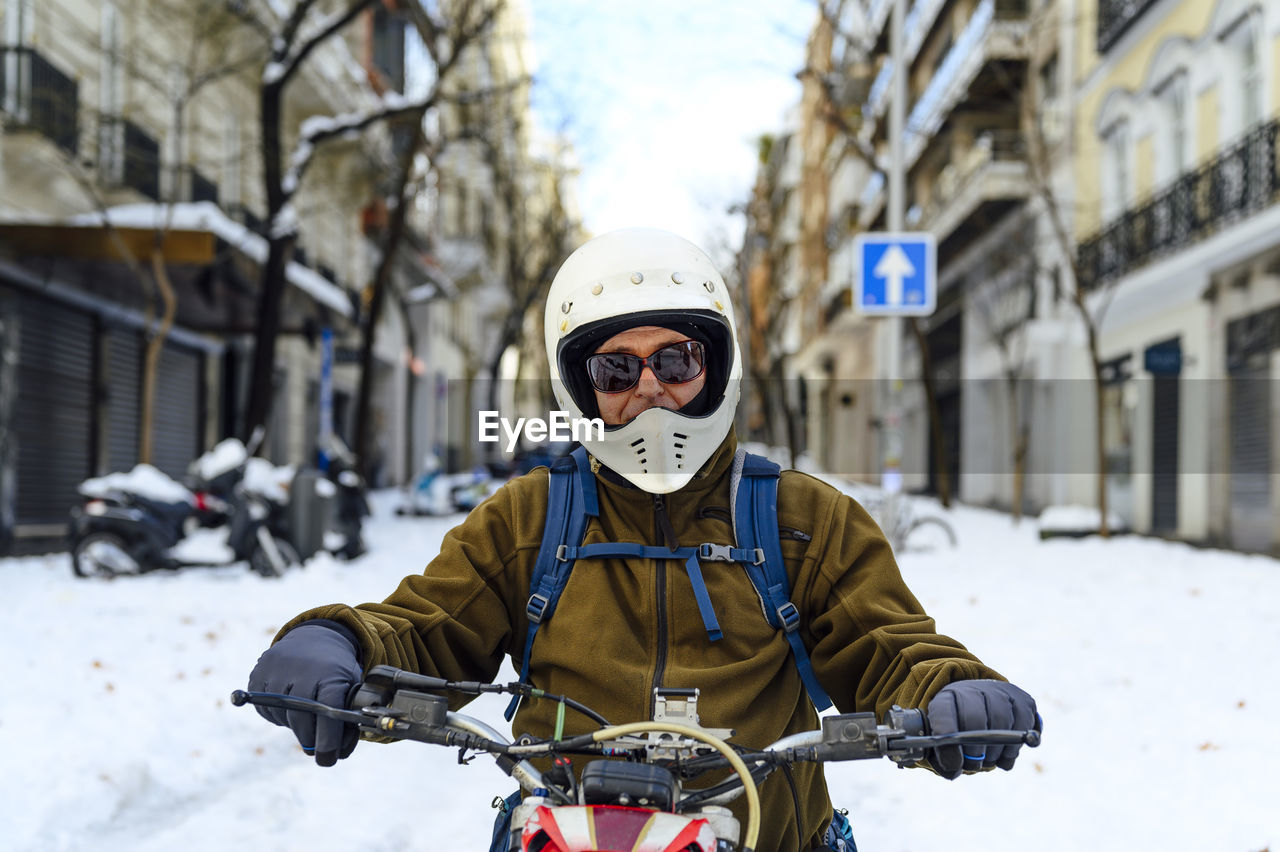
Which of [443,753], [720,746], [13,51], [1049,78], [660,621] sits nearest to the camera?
[720,746]

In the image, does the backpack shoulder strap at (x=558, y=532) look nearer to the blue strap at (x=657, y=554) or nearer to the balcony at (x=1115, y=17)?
the blue strap at (x=657, y=554)

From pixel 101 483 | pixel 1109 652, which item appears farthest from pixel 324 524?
pixel 1109 652

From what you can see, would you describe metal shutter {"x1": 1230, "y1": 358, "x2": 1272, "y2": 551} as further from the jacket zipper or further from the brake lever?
the brake lever

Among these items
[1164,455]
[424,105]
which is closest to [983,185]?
[1164,455]

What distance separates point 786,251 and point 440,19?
4215 cm

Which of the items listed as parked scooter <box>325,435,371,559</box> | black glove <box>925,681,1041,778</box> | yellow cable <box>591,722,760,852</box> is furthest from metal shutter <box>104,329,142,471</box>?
black glove <box>925,681,1041,778</box>

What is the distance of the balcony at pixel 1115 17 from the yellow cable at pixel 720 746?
19.5 m

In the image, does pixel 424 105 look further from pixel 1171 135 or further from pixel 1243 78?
pixel 1171 135

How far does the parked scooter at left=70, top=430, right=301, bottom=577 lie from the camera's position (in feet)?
34.3

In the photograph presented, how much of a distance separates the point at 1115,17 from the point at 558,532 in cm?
2077

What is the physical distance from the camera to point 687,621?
2049mm

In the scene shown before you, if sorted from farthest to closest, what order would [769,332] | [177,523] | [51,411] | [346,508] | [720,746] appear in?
[769,332] < [51,411] < [346,508] < [177,523] < [720,746]

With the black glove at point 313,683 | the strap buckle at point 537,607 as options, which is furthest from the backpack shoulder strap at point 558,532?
the black glove at point 313,683

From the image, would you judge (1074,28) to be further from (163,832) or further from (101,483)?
(163,832)
